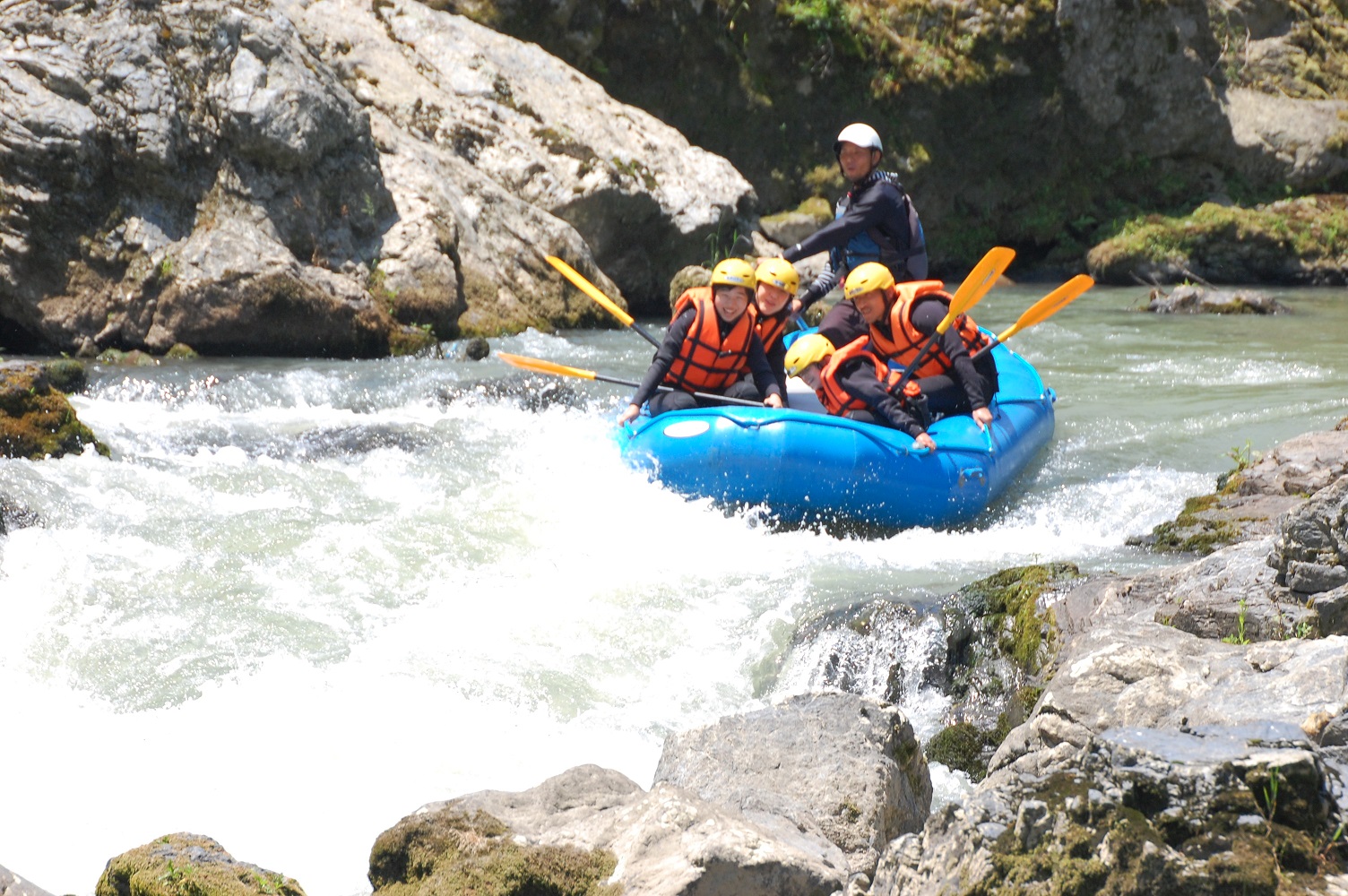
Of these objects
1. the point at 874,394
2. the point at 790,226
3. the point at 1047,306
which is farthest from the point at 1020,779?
the point at 790,226

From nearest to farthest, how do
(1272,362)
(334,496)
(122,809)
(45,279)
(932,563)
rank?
(122,809) < (932,563) < (334,496) < (45,279) < (1272,362)

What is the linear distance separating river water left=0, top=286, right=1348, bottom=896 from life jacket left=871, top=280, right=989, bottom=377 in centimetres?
78

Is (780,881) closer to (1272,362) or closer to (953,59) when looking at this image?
(1272,362)

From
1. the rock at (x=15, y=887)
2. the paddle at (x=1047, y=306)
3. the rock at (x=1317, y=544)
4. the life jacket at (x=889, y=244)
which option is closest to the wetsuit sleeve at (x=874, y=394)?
the paddle at (x=1047, y=306)

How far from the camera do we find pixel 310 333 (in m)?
9.04

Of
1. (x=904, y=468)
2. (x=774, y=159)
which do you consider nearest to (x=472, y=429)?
(x=904, y=468)

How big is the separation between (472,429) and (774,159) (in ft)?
27.5

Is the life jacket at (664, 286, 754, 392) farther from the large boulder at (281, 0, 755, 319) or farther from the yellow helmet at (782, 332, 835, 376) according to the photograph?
the large boulder at (281, 0, 755, 319)

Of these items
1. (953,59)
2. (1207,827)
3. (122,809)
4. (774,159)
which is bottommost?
(122,809)

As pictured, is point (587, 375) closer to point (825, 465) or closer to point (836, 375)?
point (836, 375)

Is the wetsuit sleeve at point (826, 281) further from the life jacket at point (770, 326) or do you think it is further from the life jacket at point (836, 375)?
the life jacket at point (836, 375)

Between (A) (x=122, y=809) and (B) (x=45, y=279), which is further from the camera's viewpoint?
(B) (x=45, y=279)

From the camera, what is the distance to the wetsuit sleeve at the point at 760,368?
21.0 ft

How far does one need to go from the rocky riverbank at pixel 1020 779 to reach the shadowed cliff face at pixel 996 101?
11.0 metres
